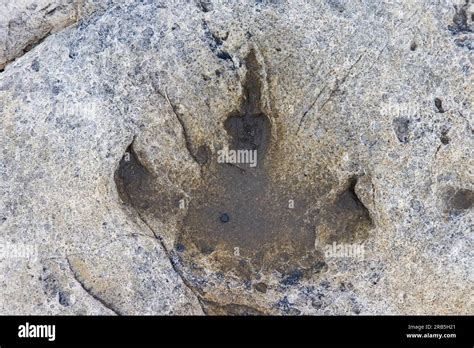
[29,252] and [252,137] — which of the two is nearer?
[29,252]

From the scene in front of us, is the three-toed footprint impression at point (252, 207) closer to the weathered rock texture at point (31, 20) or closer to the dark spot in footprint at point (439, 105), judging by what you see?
Answer: the dark spot in footprint at point (439, 105)

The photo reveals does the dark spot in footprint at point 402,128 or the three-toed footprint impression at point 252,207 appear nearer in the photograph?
the dark spot in footprint at point 402,128

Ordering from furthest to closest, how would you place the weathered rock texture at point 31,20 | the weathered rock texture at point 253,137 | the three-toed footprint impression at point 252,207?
the weathered rock texture at point 31,20 < the three-toed footprint impression at point 252,207 < the weathered rock texture at point 253,137

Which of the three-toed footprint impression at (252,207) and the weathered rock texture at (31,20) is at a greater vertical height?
the weathered rock texture at (31,20)

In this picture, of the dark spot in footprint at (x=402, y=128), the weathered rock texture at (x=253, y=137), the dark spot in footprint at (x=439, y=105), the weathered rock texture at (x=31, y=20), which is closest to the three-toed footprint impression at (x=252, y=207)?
the weathered rock texture at (x=253, y=137)

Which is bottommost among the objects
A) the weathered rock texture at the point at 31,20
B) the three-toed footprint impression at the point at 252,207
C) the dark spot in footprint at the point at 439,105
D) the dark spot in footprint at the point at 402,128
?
the three-toed footprint impression at the point at 252,207

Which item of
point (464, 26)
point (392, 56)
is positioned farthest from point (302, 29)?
point (464, 26)

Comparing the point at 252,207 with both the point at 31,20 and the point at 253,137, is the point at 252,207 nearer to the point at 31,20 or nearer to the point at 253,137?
the point at 253,137

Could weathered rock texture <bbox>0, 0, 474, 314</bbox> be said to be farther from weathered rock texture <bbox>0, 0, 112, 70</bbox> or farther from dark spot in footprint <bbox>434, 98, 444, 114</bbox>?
weathered rock texture <bbox>0, 0, 112, 70</bbox>

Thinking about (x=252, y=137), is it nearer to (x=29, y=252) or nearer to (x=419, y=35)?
(x=419, y=35)
